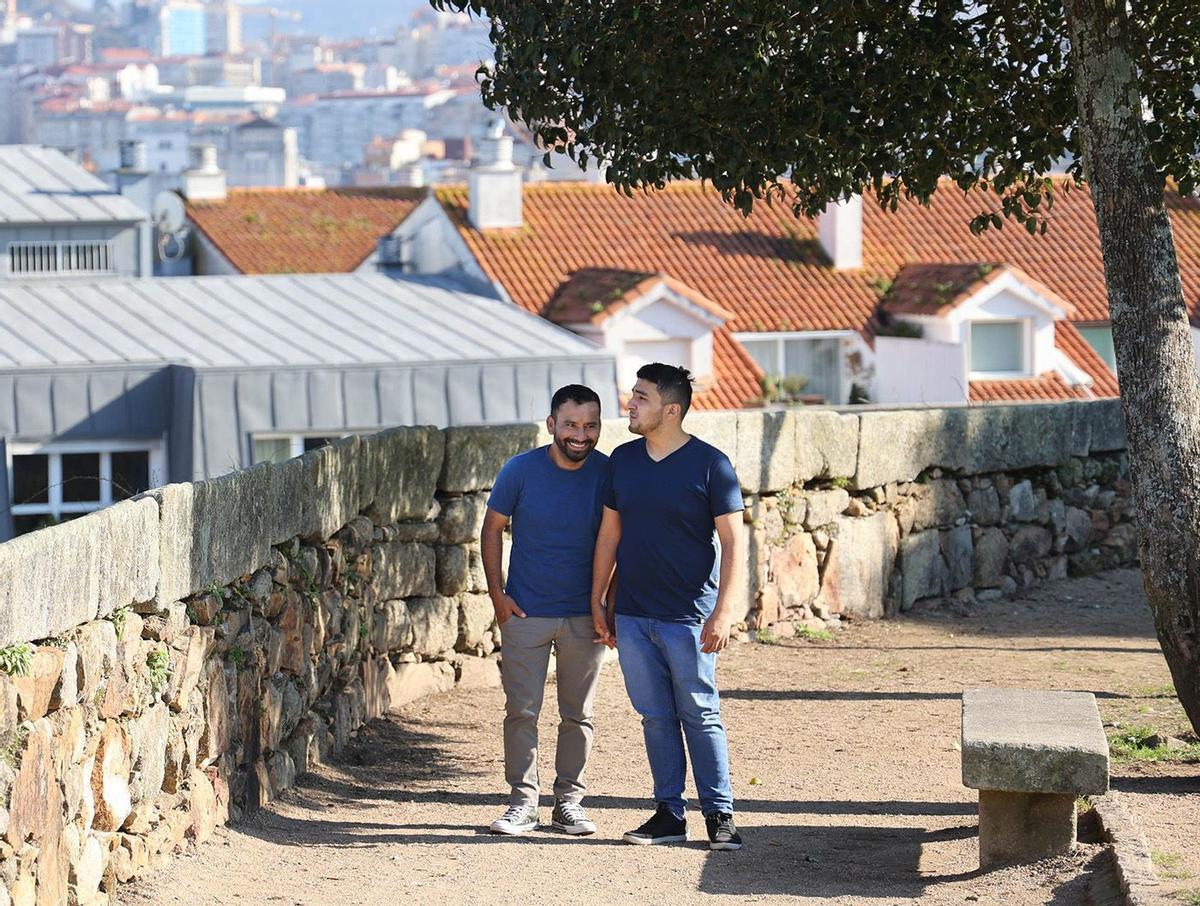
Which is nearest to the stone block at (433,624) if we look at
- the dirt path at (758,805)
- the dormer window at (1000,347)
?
the dirt path at (758,805)

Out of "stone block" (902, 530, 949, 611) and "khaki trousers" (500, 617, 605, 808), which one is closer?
"khaki trousers" (500, 617, 605, 808)

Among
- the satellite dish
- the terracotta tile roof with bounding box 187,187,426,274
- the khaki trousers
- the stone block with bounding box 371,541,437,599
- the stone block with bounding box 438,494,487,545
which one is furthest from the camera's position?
the terracotta tile roof with bounding box 187,187,426,274

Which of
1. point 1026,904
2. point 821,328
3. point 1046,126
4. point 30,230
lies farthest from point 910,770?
point 821,328

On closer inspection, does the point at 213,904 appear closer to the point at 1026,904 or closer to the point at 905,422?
the point at 1026,904

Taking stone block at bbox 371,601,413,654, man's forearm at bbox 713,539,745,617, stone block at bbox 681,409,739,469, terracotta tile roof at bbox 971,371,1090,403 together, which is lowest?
stone block at bbox 371,601,413,654

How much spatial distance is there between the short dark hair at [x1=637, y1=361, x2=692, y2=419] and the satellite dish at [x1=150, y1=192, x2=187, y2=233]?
31.9 m

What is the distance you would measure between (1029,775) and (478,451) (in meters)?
4.43

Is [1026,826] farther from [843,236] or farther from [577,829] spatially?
[843,236]

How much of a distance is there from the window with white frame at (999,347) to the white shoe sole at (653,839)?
83.0 ft

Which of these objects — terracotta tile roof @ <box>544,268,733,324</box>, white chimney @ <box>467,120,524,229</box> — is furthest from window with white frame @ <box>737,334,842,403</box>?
white chimney @ <box>467,120,524,229</box>

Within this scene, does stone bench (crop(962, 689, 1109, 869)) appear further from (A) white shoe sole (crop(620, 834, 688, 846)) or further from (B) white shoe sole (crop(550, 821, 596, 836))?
(B) white shoe sole (crop(550, 821, 596, 836))

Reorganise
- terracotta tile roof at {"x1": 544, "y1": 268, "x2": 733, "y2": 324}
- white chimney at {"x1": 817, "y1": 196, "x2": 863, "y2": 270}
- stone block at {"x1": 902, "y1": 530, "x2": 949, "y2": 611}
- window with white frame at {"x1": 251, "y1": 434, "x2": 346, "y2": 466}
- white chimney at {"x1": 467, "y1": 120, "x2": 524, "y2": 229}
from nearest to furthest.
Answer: stone block at {"x1": 902, "y1": 530, "x2": 949, "y2": 611}, window with white frame at {"x1": 251, "y1": 434, "x2": 346, "y2": 466}, terracotta tile roof at {"x1": 544, "y1": 268, "x2": 733, "y2": 324}, white chimney at {"x1": 467, "y1": 120, "x2": 524, "y2": 229}, white chimney at {"x1": 817, "y1": 196, "x2": 863, "y2": 270}

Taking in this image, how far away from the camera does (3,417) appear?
67.8 feet

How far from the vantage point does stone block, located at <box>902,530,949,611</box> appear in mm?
13367
